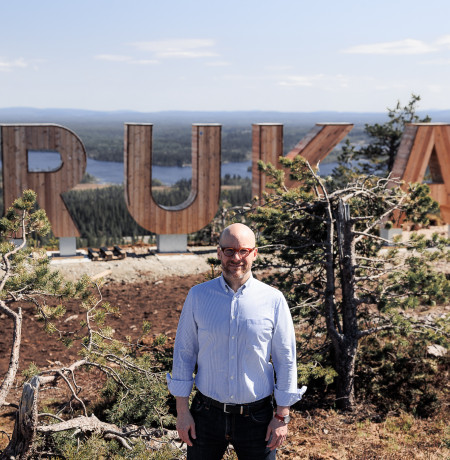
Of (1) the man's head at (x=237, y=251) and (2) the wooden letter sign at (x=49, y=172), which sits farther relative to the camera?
(2) the wooden letter sign at (x=49, y=172)

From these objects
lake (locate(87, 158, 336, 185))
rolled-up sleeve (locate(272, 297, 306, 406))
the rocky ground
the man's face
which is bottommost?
lake (locate(87, 158, 336, 185))

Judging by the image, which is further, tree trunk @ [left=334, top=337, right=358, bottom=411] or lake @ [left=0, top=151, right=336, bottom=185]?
lake @ [left=0, top=151, right=336, bottom=185]

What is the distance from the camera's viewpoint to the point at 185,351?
12.2 ft

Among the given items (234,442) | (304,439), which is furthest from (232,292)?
(304,439)

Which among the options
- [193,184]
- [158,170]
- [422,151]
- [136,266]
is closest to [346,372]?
[136,266]

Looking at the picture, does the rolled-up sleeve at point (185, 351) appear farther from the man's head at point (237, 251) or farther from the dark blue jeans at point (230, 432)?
the man's head at point (237, 251)

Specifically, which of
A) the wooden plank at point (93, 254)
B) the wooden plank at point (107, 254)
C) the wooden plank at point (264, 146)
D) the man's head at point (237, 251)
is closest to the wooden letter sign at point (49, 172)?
the wooden plank at point (93, 254)

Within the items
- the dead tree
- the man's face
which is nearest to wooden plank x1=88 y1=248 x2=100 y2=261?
the dead tree

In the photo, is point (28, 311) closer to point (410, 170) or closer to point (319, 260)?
point (319, 260)

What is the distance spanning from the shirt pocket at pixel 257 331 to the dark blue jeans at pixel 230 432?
41 cm

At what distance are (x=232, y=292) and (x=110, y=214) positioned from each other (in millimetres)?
39448

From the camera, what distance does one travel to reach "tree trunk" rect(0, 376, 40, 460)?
15.0 feet

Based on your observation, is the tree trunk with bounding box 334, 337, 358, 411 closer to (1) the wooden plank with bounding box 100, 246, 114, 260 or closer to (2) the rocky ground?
(2) the rocky ground

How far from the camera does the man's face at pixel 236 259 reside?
3543 mm
